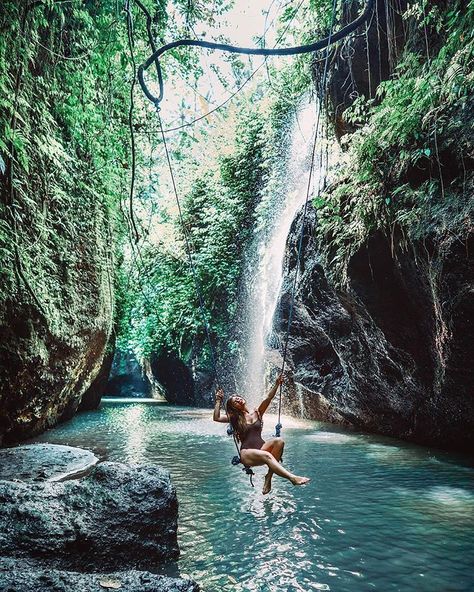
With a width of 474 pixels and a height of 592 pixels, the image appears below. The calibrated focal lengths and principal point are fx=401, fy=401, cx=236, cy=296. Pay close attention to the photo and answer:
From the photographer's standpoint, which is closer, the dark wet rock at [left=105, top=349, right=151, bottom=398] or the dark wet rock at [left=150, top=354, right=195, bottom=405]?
the dark wet rock at [left=150, top=354, right=195, bottom=405]

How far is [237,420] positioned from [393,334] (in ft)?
12.9

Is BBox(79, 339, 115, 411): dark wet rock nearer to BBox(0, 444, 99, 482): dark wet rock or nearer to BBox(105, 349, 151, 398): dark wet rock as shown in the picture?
BBox(0, 444, 99, 482): dark wet rock

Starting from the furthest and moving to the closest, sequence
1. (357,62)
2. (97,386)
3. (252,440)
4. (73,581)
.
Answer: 1. (97,386)
2. (357,62)
3. (252,440)
4. (73,581)

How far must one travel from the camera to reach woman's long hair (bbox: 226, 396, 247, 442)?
197 inches

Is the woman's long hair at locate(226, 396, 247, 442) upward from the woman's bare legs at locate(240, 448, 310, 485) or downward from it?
upward

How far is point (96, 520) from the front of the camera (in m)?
3.13

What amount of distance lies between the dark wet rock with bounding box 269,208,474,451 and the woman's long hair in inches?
134

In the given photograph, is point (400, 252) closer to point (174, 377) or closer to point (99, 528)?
point (99, 528)

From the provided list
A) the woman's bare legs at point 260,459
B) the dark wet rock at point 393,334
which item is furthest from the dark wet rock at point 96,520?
the dark wet rock at point 393,334

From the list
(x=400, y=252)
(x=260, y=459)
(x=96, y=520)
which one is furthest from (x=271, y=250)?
(x=96, y=520)

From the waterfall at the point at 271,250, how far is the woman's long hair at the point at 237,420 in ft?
26.3

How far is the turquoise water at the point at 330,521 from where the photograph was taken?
2941 mm

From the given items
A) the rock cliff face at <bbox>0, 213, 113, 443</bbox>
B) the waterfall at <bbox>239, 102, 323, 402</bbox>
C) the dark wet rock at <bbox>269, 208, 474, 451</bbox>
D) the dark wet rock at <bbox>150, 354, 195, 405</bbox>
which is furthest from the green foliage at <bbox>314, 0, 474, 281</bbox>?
the dark wet rock at <bbox>150, 354, 195, 405</bbox>

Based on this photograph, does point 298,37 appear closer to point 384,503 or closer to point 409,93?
point 409,93
